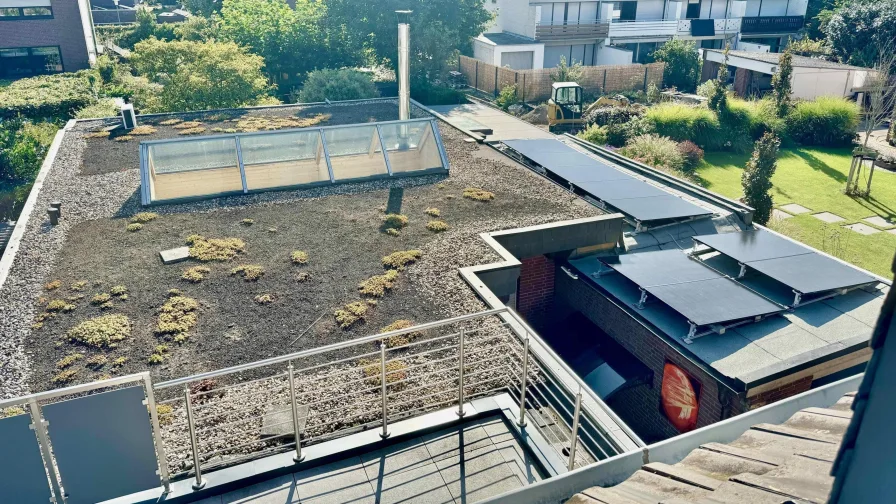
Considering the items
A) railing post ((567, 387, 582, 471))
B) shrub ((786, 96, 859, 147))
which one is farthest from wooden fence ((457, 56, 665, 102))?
railing post ((567, 387, 582, 471))

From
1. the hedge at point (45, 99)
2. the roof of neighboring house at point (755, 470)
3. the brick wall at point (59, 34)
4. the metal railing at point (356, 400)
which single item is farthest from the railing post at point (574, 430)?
the brick wall at point (59, 34)

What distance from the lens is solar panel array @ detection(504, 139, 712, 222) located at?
14656 millimetres

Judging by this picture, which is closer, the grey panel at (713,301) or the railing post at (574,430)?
the railing post at (574,430)

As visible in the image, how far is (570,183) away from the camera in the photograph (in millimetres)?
15875

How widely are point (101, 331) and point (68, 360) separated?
714 millimetres

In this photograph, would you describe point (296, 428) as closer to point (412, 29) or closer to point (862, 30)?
point (412, 29)

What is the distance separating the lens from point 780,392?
34.5ft

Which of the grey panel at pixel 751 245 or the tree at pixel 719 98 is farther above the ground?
the tree at pixel 719 98

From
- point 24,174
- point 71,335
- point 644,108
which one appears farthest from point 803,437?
point 644,108

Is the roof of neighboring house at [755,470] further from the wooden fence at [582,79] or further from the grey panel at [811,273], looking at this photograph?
the wooden fence at [582,79]

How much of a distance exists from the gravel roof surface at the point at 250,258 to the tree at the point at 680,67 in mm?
26834

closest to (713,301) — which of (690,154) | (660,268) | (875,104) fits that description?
(660,268)

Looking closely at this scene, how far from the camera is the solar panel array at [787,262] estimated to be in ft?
38.8

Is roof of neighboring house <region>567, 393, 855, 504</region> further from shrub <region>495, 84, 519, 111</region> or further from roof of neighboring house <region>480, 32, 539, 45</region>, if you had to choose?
roof of neighboring house <region>480, 32, 539, 45</region>
